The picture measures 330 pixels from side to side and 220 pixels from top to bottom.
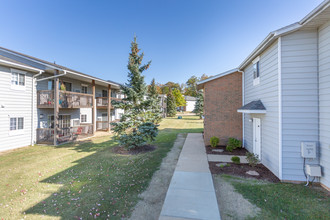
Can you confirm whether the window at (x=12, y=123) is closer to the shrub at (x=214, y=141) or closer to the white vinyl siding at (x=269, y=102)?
the shrub at (x=214, y=141)

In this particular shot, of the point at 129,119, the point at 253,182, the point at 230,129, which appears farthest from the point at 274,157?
the point at 129,119

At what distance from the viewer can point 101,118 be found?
18.1m

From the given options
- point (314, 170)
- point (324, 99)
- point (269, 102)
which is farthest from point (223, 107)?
point (314, 170)

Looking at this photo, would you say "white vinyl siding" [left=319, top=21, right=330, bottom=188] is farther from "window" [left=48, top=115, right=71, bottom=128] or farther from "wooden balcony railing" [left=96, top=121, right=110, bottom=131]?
"wooden balcony railing" [left=96, top=121, right=110, bottom=131]

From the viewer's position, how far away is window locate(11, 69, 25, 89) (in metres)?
9.47

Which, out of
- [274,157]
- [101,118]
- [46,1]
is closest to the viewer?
[274,157]

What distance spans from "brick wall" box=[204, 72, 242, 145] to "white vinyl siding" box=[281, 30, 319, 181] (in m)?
4.60

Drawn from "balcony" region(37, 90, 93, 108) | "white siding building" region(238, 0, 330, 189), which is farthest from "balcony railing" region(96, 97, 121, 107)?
"white siding building" region(238, 0, 330, 189)

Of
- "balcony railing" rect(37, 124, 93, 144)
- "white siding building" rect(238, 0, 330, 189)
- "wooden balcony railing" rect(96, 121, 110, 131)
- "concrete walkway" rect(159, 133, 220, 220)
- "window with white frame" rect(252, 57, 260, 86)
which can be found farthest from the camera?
"wooden balcony railing" rect(96, 121, 110, 131)

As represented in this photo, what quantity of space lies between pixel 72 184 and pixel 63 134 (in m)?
8.76

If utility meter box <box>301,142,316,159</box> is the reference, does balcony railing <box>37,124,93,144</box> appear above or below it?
below

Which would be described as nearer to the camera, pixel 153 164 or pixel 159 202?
pixel 159 202

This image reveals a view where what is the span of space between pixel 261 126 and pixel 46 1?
18.0m

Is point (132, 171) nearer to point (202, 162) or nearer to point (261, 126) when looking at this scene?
point (202, 162)
